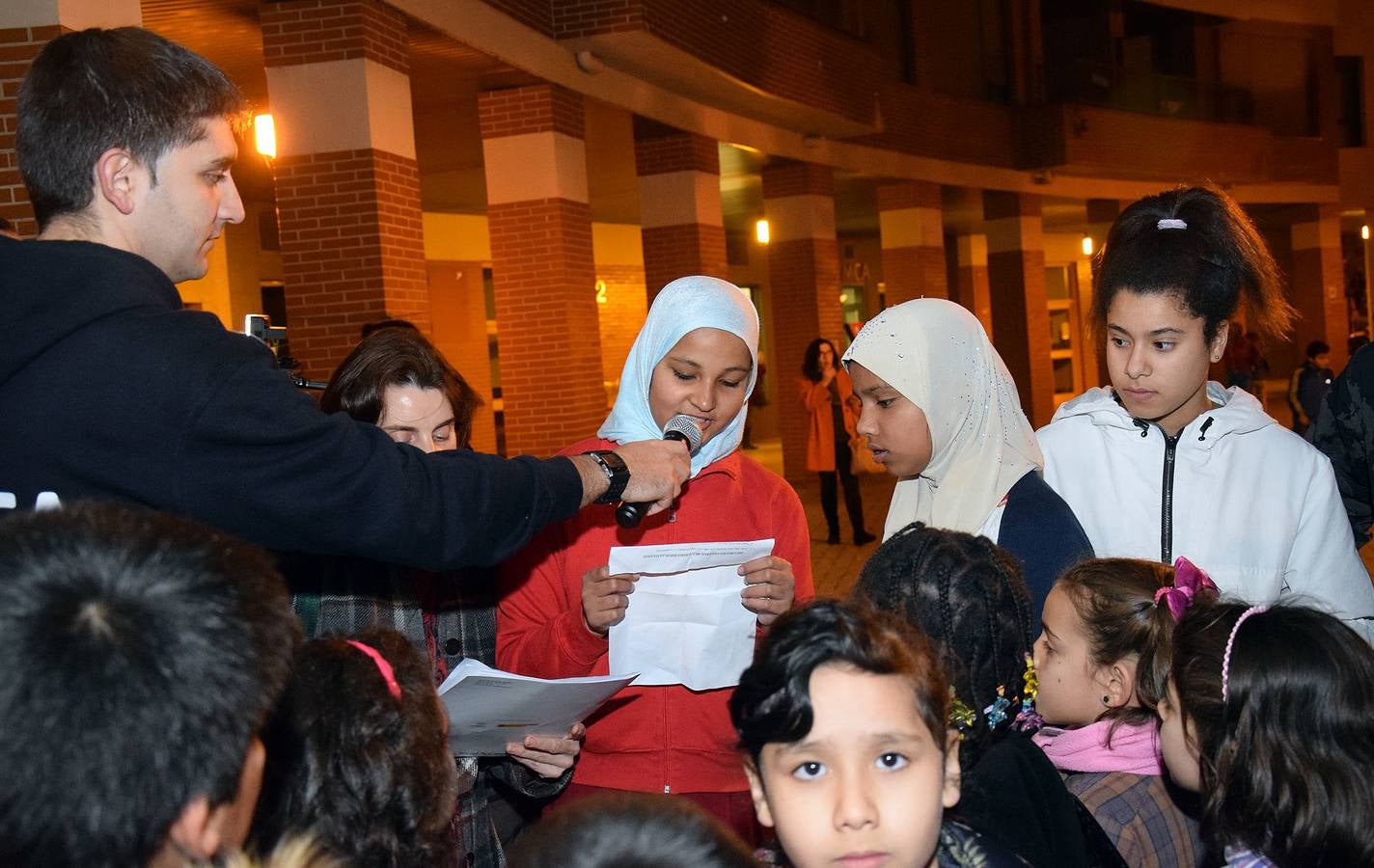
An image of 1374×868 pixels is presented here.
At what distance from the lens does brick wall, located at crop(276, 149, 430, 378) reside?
867 cm

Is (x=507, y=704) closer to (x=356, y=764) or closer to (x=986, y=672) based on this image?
(x=356, y=764)

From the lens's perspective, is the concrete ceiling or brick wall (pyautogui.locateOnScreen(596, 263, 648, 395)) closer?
the concrete ceiling

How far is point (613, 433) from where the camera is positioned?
306cm

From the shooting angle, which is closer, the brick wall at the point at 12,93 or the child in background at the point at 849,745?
the child in background at the point at 849,745

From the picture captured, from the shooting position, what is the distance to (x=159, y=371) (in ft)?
6.28

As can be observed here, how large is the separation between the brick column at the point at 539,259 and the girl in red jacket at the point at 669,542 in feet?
27.5

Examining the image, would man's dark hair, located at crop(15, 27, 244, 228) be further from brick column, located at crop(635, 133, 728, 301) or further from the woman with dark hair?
brick column, located at crop(635, 133, 728, 301)

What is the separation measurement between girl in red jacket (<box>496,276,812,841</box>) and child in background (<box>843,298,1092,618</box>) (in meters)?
0.31

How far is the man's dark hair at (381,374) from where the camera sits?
2918 mm

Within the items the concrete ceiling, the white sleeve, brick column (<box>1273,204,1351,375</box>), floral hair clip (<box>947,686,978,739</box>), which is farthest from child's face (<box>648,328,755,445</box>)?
brick column (<box>1273,204,1351,375</box>)

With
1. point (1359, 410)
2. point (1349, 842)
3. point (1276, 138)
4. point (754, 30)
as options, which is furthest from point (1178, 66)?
point (1349, 842)

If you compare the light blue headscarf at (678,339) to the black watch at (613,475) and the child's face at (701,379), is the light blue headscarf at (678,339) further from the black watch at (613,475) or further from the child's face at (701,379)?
the black watch at (613,475)

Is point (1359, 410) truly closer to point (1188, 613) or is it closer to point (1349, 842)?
point (1188, 613)

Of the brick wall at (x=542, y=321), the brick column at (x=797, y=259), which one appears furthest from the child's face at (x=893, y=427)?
the brick column at (x=797, y=259)
